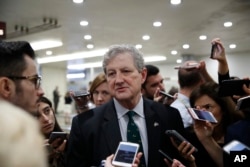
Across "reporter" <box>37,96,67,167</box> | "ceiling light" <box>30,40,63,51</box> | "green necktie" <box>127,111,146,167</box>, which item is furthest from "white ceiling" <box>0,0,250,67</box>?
"green necktie" <box>127,111,146,167</box>

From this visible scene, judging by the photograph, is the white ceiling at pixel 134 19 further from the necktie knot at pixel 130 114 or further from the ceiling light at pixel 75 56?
the necktie knot at pixel 130 114

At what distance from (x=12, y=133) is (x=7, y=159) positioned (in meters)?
0.07

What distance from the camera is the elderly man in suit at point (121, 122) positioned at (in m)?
1.89

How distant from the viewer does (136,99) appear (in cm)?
201

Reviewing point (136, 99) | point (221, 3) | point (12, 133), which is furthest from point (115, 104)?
point (221, 3)

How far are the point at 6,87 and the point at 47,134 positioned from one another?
0.99 metres

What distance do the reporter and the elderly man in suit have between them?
0.66 ft

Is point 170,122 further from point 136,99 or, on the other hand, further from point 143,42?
point 143,42

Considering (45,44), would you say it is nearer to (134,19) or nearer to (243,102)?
(134,19)

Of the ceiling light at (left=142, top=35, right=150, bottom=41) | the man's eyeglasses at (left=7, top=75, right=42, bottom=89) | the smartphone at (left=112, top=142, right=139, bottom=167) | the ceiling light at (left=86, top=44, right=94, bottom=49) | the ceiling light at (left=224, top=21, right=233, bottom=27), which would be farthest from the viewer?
the ceiling light at (left=86, top=44, right=94, bottom=49)

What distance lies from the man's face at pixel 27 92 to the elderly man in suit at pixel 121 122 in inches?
14.5

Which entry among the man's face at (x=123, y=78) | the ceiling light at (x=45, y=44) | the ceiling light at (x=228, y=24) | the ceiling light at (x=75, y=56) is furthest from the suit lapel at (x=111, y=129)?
the ceiling light at (x=75, y=56)

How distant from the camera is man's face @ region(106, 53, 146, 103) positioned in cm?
198

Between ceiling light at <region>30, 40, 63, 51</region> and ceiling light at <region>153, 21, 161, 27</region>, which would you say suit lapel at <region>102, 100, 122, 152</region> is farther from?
ceiling light at <region>30, 40, 63, 51</region>
